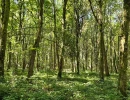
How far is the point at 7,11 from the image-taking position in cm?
1555

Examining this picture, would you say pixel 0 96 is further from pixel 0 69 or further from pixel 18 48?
A: pixel 18 48

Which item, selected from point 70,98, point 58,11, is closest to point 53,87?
point 70,98

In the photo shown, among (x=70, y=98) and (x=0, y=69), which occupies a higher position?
(x=0, y=69)

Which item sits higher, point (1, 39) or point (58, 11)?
point (58, 11)

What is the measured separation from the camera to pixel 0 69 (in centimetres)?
1477

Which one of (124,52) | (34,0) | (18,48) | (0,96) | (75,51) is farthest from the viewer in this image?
(75,51)

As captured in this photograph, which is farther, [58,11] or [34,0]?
[58,11]

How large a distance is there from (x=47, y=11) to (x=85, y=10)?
841 centimetres

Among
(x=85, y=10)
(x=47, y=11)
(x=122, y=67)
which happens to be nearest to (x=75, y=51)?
(x=47, y=11)

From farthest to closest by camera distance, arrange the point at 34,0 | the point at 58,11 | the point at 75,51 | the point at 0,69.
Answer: the point at 58,11, the point at 75,51, the point at 34,0, the point at 0,69

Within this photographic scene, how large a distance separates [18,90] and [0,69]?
4.51 m

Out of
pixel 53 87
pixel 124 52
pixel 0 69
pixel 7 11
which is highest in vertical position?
pixel 7 11

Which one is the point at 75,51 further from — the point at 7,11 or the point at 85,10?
the point at 7,11

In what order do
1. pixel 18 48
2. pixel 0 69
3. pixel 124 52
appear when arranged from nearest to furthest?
pixel 124 52 < pixel 0 69 < pixel 18 48
